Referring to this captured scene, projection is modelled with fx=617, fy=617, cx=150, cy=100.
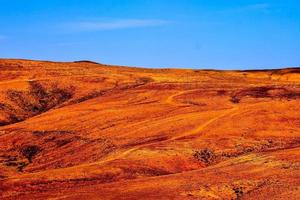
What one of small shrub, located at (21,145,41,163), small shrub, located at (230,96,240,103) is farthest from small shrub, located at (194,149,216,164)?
small shrub, located at (230,96,240,103)

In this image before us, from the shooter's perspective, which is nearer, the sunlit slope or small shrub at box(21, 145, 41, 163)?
the sunlit slope

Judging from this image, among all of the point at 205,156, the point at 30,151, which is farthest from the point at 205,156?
the point at 30,151

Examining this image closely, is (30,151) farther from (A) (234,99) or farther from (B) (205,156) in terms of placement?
(A) (234,99)

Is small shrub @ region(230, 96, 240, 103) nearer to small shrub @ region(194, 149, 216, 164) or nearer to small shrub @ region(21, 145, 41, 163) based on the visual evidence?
small shrub @ region(194, 149, 216, 164)

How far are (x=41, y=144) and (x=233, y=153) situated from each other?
14.8 meters

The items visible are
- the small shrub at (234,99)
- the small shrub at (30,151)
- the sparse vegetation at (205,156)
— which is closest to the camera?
the sparse vegetation at (205,156)

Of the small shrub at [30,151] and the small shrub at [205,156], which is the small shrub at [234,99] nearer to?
the small shrub at [205,156]

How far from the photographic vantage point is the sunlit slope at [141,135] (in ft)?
90.2

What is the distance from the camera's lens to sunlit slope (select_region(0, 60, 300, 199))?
27.5 meters

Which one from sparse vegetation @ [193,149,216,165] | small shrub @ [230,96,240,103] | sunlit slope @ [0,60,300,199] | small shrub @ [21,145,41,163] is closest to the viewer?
sunlit slope @ [0,60,300,199]

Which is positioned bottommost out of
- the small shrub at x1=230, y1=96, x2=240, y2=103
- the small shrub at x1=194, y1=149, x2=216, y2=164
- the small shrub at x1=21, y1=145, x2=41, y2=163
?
the small shrub at x1=21, y1=145, x2=41, y2=163

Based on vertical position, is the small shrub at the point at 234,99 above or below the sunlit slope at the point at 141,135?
above

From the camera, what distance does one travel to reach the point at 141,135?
41.7 meters

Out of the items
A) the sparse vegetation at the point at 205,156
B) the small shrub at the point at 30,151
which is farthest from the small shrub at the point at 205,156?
the small shrub at the point at 30,151
